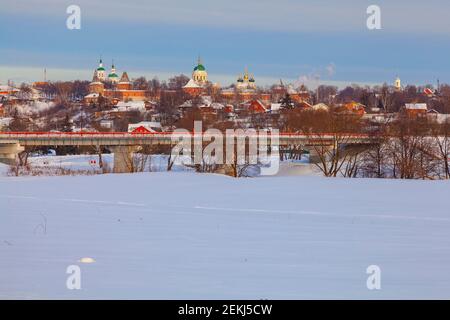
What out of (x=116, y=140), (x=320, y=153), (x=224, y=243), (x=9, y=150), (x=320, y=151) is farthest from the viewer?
(x=116, y=140)

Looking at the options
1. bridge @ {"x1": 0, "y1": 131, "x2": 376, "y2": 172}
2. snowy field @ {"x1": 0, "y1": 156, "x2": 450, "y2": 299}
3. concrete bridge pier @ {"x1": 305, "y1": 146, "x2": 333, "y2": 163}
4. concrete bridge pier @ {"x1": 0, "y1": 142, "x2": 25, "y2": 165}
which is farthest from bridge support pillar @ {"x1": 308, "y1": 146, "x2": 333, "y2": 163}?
snowy field @ {"x1": 0, "y1": 156, "x2": 450, "y2": 299}

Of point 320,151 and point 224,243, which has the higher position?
→ point 224,243

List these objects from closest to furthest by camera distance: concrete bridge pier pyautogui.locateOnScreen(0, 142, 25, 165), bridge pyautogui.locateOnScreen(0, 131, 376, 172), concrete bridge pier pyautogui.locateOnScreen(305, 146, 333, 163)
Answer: concrete bridge pier pyautogui.locateOnScreen(305, 146, 333, 163) → bridge pyautogui.locateOnScreen(0, 131, 376, 172) → concrete bridge pier pyautogui.locateOnScreen(0, 142, 25, 165)

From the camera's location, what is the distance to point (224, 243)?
35.3ft

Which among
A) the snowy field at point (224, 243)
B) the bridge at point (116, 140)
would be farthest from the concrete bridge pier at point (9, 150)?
the snowy field at point (224, 243)

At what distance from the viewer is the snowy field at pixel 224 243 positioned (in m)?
7.88

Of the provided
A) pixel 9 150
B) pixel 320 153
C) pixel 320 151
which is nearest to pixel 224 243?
pixel 320 153

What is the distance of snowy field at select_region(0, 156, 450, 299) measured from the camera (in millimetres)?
7875

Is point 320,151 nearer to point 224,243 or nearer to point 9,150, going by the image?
point 9,150

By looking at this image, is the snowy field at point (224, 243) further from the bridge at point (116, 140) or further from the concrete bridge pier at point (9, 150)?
the concrete bridge pier at point (9, 150)

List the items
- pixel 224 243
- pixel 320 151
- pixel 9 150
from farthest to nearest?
pixel 9 150 < pixel 320 151 < pixel 224 243

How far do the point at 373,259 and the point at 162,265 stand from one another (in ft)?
9.48

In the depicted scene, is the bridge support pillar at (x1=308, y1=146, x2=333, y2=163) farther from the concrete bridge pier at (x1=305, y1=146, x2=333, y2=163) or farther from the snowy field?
the snowy field
